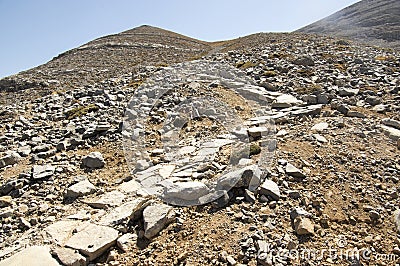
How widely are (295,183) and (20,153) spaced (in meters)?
9.29

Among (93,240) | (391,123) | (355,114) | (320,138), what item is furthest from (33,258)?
(391,123)

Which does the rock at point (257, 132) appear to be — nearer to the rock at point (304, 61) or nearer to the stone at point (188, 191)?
the stone at point (188, 191)

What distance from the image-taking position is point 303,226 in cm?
518

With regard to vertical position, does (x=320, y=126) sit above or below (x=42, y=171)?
below

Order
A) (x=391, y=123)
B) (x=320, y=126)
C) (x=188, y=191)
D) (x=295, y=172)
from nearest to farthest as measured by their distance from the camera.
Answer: (x=188, y=191) → (x=295, y=172) → (x=320, y=126) → (x=391, y=123)

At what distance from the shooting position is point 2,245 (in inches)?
230

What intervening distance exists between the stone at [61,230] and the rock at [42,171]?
259 cm

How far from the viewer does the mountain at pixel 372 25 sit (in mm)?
74219

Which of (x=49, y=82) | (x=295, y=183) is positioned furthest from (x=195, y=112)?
(x=49, y=82)

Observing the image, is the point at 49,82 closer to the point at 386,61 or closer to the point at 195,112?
the point at 195,112

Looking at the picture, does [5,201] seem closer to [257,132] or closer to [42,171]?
[42,171]

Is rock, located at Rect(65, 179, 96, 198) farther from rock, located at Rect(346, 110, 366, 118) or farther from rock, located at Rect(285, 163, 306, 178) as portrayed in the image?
rock, located at Rect(346, 110, 366, 118)

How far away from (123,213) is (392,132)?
8.20 meters

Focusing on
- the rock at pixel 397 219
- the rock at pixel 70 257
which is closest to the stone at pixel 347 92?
the rock at pixel 397 219
